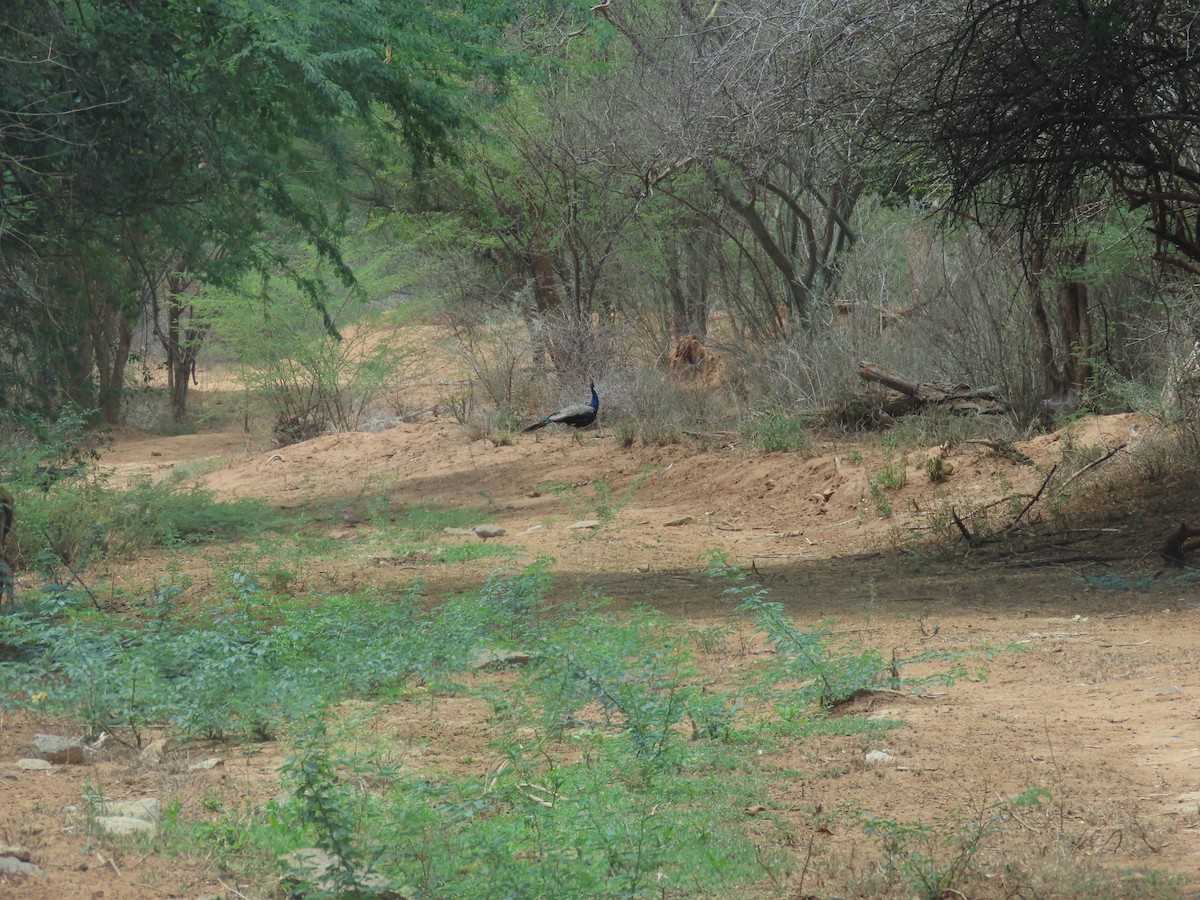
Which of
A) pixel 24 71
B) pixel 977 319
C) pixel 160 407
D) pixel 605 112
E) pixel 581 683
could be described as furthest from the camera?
pixel 160 407

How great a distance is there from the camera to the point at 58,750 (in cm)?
494

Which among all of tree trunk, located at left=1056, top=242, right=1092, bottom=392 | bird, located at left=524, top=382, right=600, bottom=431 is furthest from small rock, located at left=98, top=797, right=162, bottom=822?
bird, located at left=524, top=382, right=600, bottom=431

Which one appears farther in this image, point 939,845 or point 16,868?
point 939,845

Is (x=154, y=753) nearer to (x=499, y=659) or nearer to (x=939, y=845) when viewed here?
(x=499, y=659)

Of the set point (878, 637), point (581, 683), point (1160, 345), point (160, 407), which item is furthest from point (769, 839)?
point (160, 407)

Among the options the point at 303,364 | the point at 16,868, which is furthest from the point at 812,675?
the point at 303,364

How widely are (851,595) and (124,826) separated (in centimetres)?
566

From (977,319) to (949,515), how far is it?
3844 millimetres

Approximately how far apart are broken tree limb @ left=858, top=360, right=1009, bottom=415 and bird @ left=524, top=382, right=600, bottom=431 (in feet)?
14.1

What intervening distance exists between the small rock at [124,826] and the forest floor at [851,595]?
8 centimetres

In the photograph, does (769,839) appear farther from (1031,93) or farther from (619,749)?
(1031,93)

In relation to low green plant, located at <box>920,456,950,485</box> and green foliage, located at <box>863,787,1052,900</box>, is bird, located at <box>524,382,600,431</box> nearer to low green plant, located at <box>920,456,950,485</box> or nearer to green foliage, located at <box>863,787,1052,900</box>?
low green plant, located at <box>920,456,950,485</box>

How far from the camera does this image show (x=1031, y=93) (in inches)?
297

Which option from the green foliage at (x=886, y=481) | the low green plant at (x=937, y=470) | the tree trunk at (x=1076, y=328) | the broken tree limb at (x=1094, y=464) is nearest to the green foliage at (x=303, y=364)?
the green foliage at (x=886, y=481)
